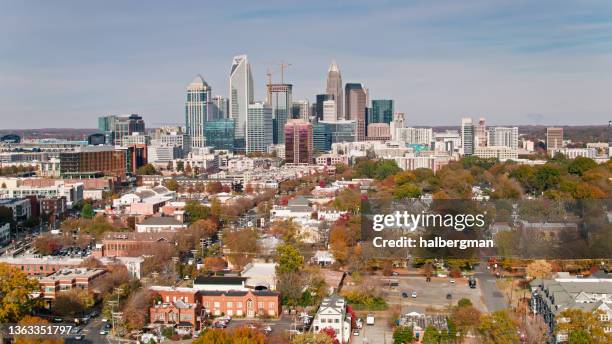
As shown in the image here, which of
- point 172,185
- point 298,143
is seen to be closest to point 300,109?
point 298,143

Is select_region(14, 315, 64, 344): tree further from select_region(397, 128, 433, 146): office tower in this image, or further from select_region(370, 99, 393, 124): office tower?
select_region(370, 99, 393, 124): office tower

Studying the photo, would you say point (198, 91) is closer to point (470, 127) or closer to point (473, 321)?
point (470, 127)

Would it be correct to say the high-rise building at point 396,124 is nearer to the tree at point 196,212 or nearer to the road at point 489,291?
the tree at point 196,212

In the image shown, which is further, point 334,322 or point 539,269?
point 539,269

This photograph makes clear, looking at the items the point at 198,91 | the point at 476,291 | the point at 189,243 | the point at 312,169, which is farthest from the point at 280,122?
the point at 476,291

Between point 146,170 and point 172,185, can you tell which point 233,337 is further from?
point 146,170
